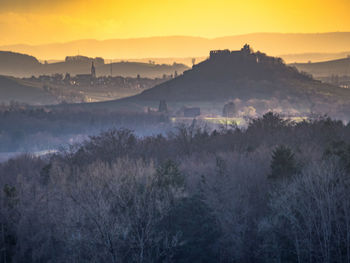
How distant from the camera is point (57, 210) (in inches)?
1852

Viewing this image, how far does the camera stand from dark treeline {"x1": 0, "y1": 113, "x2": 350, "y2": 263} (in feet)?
115

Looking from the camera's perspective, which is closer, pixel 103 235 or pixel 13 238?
pixel 103 235

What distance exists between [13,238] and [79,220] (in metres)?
9.95

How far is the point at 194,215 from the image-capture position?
141ft

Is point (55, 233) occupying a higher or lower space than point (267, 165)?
lower

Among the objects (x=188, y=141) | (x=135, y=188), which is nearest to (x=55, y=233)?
(x=135, y=188)

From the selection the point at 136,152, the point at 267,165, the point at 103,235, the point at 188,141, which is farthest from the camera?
the point at 188,141

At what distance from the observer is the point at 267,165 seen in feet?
181

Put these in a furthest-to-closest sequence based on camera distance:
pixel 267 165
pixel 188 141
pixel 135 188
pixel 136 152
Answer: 1. pixel 188 141
2. pixel 136 152
3. pixel 267 165
4. pixel 135 188

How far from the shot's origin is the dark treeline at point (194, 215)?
115 ft

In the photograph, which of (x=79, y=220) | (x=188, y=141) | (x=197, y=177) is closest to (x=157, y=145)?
(x=188, y=141)

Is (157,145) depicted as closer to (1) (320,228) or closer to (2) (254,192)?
(2) (254,192)

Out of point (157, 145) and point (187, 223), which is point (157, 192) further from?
point (157, 145)

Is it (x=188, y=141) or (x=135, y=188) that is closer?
(x=135, y=188)
